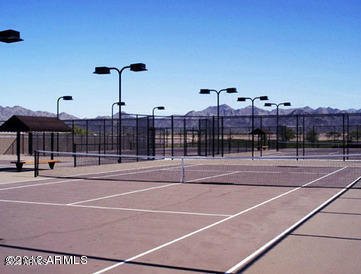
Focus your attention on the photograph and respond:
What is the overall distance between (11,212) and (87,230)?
3025 millimetres

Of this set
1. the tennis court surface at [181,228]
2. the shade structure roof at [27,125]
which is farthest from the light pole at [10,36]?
the shade structure roof at [27,125]

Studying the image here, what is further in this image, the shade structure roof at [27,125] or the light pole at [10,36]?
the shade structure roof at [27,125]

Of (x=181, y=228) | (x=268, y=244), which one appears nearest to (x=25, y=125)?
(x=181, y=228)

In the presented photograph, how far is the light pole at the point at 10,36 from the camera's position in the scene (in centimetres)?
1179

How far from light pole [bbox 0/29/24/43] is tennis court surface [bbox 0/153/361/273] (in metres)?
4.05

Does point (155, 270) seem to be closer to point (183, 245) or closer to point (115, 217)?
point (183, 245)

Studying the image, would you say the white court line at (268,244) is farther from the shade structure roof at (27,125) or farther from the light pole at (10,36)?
the shade structure roof at (27,125)

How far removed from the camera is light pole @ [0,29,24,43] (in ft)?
38.7

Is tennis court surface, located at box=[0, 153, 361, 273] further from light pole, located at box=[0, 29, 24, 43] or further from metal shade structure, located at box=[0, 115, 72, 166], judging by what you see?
metal shade structure, located at box=[0, 115, 72, 166]

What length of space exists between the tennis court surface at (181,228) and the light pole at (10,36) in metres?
4.05

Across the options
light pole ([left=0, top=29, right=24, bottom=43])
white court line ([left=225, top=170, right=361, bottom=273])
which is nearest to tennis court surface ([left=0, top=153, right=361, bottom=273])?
white court line ([left=225, top=170, right=361, bottom=273])

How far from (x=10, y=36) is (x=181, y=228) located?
630 cm

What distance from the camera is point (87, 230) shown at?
9133 mm

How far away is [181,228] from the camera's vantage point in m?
9.28
